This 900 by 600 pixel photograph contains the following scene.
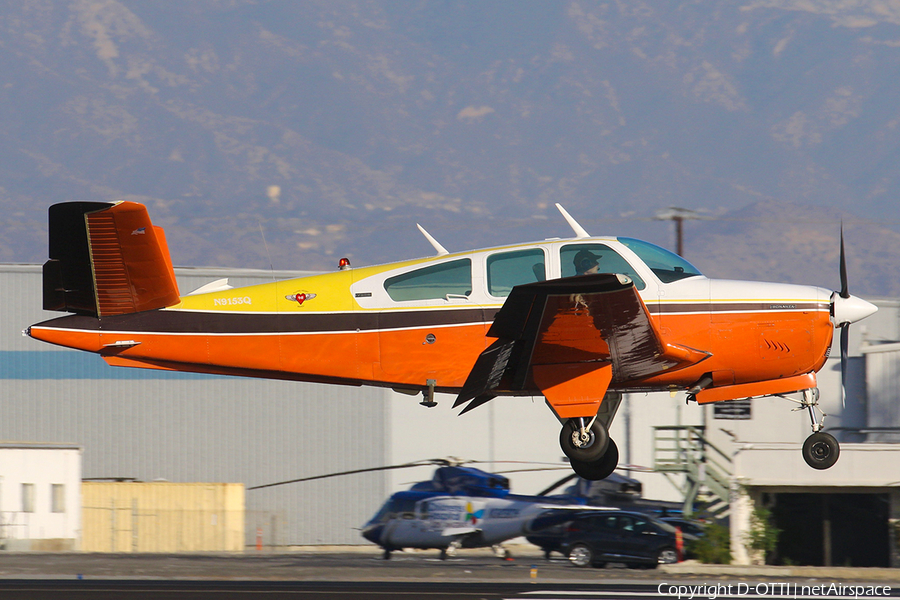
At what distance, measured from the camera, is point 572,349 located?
406 inches

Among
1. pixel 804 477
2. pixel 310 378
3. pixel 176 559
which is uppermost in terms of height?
pixel 310 378

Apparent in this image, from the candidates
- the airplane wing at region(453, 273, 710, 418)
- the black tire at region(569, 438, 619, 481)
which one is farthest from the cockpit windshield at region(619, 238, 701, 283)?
the black tire at region(569, 438, 619, 481)

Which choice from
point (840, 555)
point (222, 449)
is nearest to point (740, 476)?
point (840, 555)

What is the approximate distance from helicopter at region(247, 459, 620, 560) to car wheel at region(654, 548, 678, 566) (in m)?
1.70

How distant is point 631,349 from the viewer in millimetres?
10266

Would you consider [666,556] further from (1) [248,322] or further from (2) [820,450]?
(1) [248,322]

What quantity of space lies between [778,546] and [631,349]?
19.3 meters

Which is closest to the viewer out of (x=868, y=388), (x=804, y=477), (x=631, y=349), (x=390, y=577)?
(x=631, y=349)

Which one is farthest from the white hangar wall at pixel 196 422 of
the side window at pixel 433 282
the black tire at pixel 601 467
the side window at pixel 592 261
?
the side window at pixel 592 261

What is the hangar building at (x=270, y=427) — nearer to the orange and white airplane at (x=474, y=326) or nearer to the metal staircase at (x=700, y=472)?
the metal staircase at (x=700, y=472)

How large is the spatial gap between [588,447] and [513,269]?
2.15 m

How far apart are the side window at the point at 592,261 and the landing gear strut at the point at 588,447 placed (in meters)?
1.63

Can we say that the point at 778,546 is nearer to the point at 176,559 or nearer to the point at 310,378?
the point at 176,559

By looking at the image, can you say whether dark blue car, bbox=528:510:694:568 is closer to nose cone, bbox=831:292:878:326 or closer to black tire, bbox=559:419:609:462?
black tire, bbox=559:419:609:462
